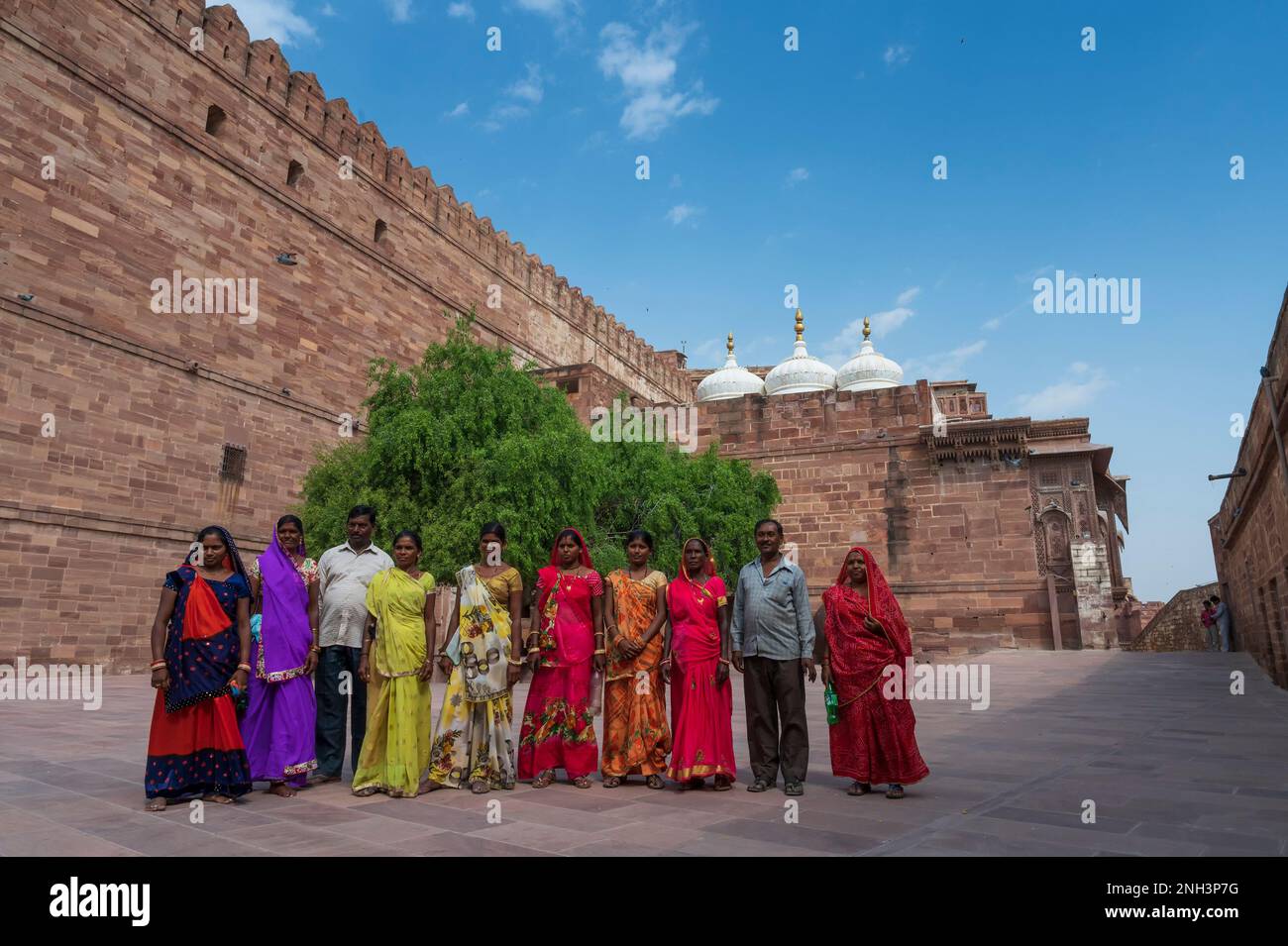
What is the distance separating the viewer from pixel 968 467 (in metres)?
19.3

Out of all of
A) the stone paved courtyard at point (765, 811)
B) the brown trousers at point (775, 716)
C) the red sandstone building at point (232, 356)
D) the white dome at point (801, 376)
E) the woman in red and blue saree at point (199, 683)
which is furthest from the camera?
the white dome at point (801, 376)

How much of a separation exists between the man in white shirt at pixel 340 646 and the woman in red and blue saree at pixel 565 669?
1.02m

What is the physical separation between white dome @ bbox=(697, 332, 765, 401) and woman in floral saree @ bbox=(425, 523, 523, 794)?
2858cm

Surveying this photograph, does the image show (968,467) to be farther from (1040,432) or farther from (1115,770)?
(1115,770)

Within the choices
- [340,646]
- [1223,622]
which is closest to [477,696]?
[340,646]

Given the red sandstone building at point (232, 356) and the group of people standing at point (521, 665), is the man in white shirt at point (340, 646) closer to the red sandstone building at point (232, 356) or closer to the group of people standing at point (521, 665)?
the group of people standing at point (521, 665)

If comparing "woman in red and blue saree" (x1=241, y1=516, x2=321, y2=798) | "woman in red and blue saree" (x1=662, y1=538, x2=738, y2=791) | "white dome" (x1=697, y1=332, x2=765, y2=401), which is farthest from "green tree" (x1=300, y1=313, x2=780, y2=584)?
"white dome" (x1=697, y1=332, x2=765, y2=401)

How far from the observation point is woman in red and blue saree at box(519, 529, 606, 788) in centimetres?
477

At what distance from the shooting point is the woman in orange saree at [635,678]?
4781 millimetres

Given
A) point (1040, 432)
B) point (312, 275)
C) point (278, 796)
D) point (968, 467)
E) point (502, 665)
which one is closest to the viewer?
point (278, 796)

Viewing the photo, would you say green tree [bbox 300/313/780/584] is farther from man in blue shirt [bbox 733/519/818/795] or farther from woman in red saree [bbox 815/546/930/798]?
woman in red saree [bbox 815/546/930/798]

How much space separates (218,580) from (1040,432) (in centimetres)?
3085

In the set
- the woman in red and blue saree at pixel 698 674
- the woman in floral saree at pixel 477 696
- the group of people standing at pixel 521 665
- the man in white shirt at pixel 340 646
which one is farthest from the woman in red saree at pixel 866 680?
the man in white shirt at pixel 340 646
